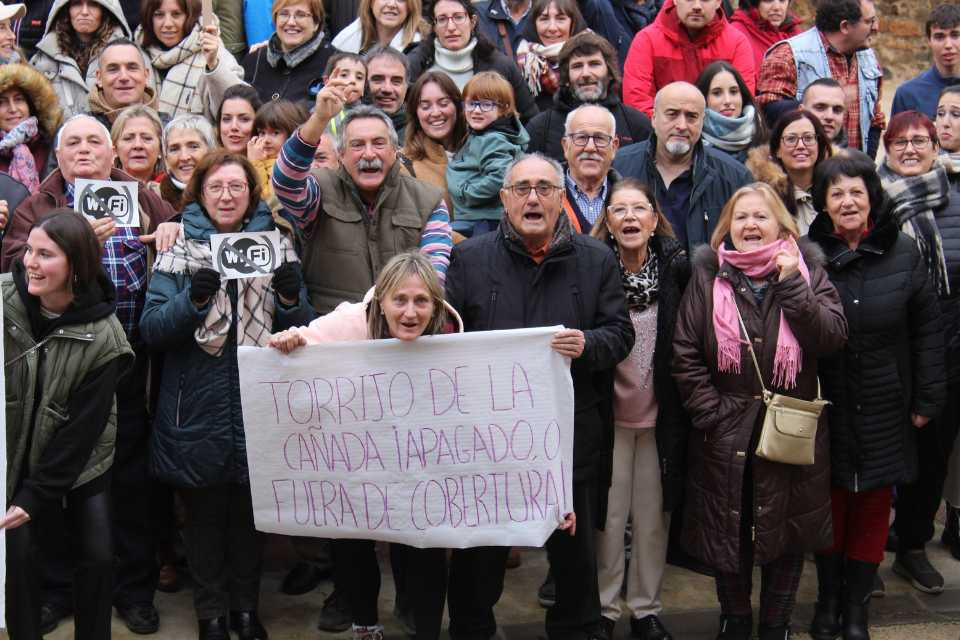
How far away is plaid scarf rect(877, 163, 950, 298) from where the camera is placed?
6176 mm

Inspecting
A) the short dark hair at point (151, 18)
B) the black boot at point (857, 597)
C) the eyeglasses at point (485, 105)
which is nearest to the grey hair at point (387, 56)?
the eyeglasses at point (485, 105)

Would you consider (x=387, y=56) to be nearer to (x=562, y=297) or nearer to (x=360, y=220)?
(x=360, y=220)

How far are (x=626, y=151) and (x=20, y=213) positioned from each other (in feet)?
Result: 9.52

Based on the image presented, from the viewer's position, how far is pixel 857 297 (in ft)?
18.6

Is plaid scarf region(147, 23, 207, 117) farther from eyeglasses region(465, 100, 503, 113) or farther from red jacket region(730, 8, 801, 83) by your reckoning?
red jacket region(730, 8, 801, 83)

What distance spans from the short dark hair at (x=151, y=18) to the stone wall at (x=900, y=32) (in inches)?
317

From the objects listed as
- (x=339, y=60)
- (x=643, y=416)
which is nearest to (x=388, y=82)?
(x=339, y=60)

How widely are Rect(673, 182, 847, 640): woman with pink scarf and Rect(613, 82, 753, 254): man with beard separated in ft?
A: 1.89

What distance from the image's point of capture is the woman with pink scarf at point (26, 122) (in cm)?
616

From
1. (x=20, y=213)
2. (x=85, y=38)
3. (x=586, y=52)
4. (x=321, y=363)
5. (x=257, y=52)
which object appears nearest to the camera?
(x=321, y=363)

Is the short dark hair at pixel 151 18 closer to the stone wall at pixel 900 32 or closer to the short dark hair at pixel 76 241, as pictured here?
the short dark hair at pixel 76 241

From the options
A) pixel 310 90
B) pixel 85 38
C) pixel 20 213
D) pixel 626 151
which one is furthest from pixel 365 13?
pixel 20 213

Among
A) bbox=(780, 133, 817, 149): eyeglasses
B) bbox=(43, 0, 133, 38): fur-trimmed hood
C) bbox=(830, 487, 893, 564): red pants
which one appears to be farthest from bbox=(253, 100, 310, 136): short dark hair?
bbox=(830, 487, 893, 564): red pants

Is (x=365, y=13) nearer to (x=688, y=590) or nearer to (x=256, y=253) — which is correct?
(x=256, y=253)
